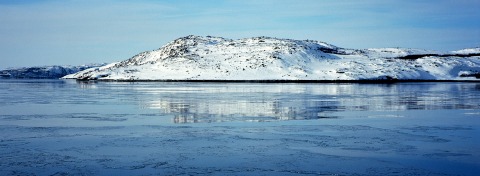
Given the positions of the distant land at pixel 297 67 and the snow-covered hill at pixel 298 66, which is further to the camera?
the snow-covered hill at pixel 298 66

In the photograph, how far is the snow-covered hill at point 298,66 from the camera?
146 metres

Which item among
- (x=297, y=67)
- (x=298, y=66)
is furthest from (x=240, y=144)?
(x=298, y=66)

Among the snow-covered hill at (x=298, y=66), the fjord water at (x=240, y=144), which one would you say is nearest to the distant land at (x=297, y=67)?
the snow-covered hill at (x=298, y=66)

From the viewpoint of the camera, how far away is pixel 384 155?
1656 cm

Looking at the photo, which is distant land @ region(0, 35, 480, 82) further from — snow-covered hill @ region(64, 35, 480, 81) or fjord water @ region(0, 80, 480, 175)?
fjord water @ region(0, 80, 480, 175)

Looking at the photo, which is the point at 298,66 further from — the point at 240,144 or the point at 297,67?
the point at 240,144

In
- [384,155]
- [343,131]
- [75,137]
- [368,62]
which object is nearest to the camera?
[384,155]

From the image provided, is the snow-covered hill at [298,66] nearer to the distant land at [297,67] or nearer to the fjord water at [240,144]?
the distant land at [297,67]

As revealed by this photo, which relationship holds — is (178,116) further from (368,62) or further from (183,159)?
(368,62)

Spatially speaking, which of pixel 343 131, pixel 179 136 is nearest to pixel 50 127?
pixel 179 136

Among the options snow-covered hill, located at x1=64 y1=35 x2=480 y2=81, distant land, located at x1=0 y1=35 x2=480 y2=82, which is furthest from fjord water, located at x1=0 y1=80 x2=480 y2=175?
snow-covered hill, located at x1=64 y1=35 x2=480 y2=81

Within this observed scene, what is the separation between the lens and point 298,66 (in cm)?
15700

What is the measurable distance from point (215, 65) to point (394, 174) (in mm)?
159036

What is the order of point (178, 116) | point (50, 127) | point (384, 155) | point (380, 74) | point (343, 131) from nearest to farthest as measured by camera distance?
point (384, 155) → point (343, 131) → point (50, 127) → point (178, 116) → point (380, 74)
